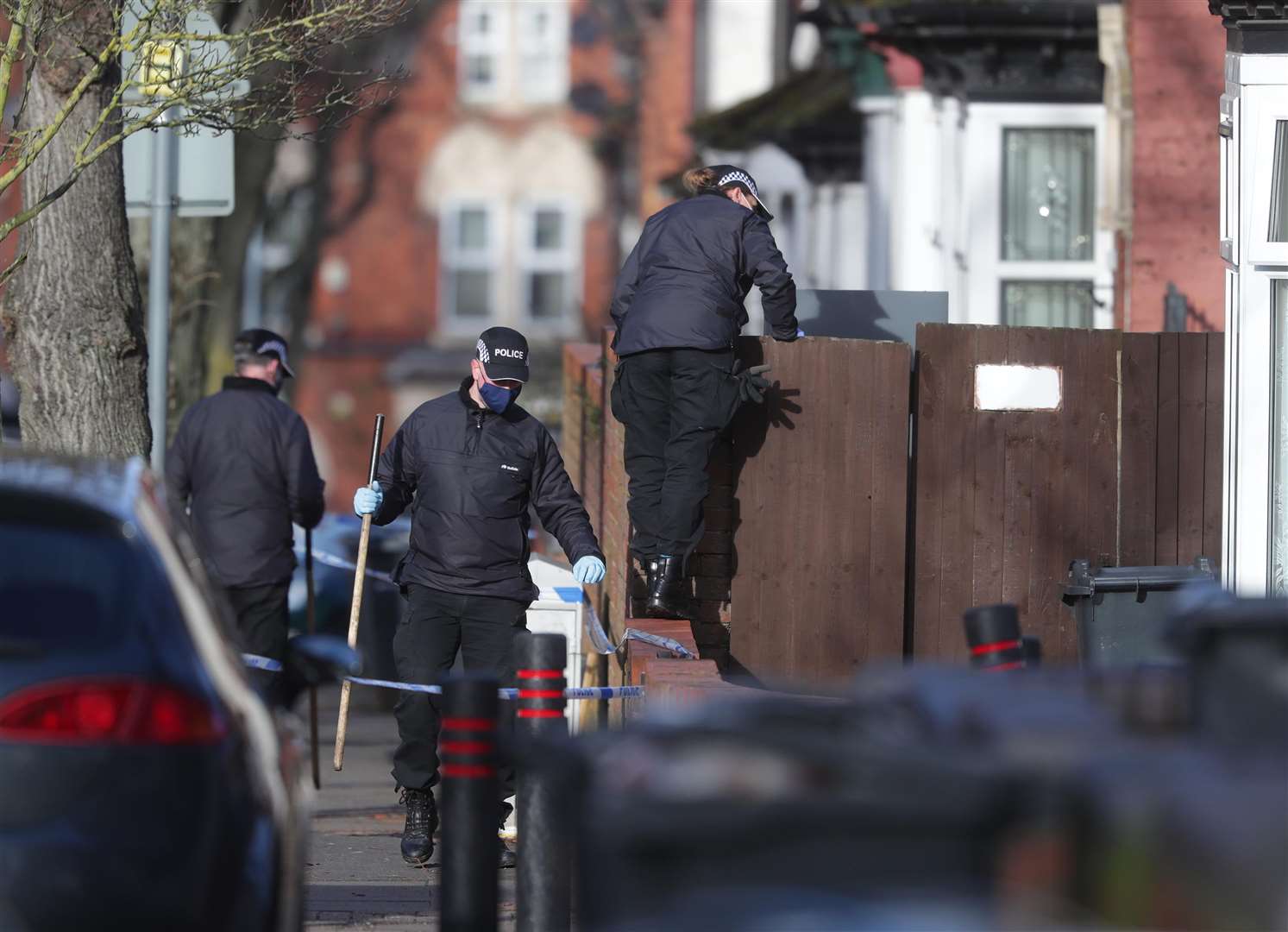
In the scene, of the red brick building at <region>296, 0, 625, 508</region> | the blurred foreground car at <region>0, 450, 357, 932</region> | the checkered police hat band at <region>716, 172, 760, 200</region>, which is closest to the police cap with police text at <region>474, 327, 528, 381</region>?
the checkered police hat band at <region>716, 172, 760, 200</region>

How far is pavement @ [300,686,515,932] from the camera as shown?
7.66m

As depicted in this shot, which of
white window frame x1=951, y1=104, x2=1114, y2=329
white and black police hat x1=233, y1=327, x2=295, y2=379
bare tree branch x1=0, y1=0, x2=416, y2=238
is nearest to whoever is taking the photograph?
bare tree branch x1=0, y1=0, x2=416, y2=238

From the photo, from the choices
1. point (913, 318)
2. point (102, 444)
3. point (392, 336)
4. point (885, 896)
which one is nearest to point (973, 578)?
point (913, 318)

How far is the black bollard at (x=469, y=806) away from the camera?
585 cm

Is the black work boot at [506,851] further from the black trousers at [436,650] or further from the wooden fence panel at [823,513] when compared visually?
the wooden fence panel at [823,513]

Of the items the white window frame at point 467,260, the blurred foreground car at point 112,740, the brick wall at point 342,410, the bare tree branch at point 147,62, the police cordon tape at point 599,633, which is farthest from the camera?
the white window frame at point 467,260

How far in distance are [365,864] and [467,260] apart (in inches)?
1247

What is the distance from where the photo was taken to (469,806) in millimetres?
5902

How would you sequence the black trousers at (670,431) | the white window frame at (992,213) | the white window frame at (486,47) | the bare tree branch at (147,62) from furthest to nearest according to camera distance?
the white window frame at (486,47) → the white window frame at (992,213) → the black trousers at (670,431) → the bare tree branch at (147,62)

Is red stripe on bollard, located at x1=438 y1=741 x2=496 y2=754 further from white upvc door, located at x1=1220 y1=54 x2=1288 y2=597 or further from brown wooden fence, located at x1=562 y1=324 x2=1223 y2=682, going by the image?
white upvc door, located at x1=1220 y1=54 x2=1288 y2=597

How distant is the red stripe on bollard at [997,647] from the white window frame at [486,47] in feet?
115

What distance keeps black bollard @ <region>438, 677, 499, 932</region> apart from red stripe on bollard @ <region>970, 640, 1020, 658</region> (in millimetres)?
1247

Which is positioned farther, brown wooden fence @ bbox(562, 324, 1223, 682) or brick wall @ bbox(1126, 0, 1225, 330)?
brick wall @ bbox(1126, 0, 1225, 330)

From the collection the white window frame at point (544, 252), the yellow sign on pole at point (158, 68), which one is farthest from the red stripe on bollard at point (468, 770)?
the white window frame at point (544, 252)
